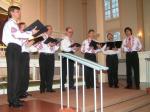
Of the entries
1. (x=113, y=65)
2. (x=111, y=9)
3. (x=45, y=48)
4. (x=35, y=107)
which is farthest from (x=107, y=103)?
(x=111, y=9)

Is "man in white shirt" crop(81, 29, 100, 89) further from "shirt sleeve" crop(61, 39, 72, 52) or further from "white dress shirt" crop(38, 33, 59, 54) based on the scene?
"white dress shirt" crop(38, 33, 59, 54)

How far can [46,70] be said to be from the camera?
18.8 feet

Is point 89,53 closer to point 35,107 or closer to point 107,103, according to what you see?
point 107,103

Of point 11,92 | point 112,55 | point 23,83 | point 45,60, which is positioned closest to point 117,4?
point 112,55

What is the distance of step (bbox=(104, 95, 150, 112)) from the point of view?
4.31 meters

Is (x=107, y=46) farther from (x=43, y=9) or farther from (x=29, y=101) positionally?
(x=43, y=9)

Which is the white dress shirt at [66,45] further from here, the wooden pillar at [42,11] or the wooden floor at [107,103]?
the wooden pillar at [42,11]

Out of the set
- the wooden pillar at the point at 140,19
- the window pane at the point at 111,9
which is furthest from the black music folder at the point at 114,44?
the window pane at the point at 111,9

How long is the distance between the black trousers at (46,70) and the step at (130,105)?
178 cm

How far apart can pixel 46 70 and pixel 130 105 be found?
81.0 inches

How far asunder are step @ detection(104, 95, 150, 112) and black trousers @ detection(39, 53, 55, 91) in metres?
1.78

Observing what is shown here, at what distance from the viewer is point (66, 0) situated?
1358 centimetres

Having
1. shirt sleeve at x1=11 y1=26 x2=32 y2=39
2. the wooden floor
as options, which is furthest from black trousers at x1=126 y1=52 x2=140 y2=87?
shirt sleeve at x1=11 y1=26 x2=32 y2=39

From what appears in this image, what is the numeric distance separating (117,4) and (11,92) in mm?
11326
